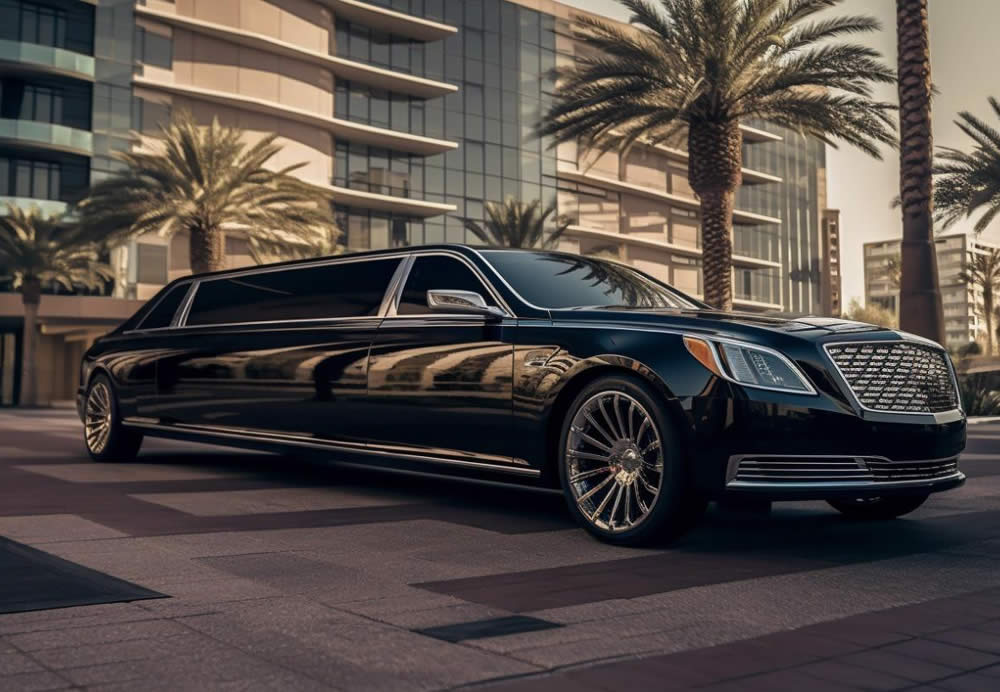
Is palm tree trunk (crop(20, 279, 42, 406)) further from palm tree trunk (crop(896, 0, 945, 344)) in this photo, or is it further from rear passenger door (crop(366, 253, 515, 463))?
rear passenger door (crop(366, 253, 515, 463))

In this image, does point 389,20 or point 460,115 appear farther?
point 460,115

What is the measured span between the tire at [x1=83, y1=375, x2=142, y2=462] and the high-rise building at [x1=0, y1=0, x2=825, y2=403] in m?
25.7

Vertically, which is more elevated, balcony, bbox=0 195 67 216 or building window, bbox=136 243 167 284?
balcony, bbox=0 195 67 216

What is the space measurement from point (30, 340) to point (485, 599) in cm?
4334

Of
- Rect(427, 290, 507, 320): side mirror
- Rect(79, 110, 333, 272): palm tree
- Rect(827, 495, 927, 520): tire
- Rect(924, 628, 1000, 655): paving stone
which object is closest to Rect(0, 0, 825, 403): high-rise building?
Rect(79, 110, 333, 272): palm tree

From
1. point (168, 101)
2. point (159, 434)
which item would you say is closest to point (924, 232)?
point (159, 434)

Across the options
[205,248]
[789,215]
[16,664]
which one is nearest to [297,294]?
[16,664]

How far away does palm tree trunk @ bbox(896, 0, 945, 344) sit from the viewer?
1927 cm

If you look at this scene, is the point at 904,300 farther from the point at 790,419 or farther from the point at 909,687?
the point at 909,687

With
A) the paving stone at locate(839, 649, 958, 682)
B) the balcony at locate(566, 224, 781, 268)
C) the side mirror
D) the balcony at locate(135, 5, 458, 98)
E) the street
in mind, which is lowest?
the paving stone at locate(839, 649, 958, 682)

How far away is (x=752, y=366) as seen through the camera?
5191 mm

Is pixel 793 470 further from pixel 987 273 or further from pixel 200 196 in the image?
A: pixel 987 273

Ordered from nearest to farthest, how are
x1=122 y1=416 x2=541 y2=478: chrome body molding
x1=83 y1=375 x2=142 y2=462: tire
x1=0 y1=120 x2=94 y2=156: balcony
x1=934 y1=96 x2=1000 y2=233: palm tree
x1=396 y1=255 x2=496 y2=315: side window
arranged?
x1=122 y1=416 x2=541 y2=478: chrome body molding → x1=396 y1=255 x2=496 y2=315: side window → x1=83 y1=375 x2=142 y2=462: tire → x1=934 y1=96 x2=1000 y2=233: palm tree → x1=0 y1=120 x2=94 y2=156: balcony

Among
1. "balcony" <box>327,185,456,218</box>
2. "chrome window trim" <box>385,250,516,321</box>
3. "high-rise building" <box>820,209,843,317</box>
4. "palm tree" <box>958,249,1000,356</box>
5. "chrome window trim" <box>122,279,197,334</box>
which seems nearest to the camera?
"chrome window trim" <box>385,250,516,321</box>
